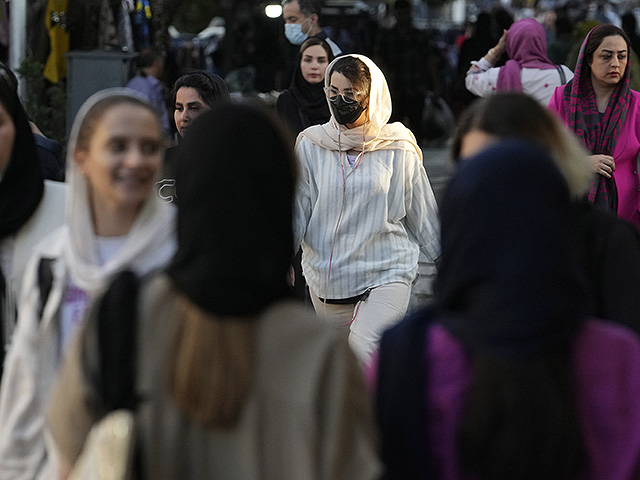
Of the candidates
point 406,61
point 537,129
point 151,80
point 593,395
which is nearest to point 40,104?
point 151,80

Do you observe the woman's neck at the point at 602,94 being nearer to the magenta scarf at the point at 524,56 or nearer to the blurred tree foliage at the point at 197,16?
the magenta scarf at the point at 524,56

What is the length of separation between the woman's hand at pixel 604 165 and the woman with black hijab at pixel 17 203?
11.7 feet

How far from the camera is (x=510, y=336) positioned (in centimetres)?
226

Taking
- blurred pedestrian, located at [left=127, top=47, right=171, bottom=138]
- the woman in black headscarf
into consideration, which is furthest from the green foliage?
the woman in black headscarf

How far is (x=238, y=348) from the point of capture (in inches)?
92.2

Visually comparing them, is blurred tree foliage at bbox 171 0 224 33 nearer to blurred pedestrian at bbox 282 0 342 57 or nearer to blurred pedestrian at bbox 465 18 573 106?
blurred pedestrian at bbox 282 0 342 57

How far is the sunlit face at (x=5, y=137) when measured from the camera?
3857 millimetres

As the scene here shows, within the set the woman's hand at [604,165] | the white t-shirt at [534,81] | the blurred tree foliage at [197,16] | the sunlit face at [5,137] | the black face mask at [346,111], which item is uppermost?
the sunlit face at [5,137]

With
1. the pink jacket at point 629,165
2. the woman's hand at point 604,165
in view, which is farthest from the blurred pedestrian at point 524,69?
the woman's hand at point 604,165

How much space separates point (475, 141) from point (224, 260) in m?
0.86

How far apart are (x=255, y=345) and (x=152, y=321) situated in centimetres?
22

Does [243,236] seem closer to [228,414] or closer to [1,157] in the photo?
[228,414]

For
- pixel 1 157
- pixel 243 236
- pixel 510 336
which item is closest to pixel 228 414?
pixel 243 236

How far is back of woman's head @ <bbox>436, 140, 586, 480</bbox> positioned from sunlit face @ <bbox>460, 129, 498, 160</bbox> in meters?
0.49
